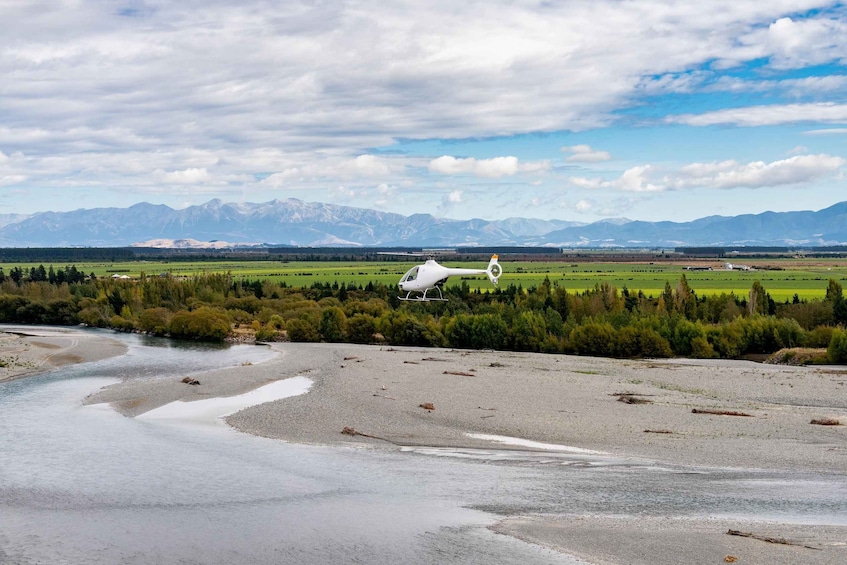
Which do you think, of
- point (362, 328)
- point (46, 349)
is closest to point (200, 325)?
point (362, 328)

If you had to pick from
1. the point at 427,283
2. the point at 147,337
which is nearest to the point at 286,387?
the point at 427,283

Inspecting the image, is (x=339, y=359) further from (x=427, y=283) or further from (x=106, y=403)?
(x=106, y=403)

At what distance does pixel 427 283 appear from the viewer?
1731 inches

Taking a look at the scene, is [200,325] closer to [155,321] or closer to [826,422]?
[155,321]

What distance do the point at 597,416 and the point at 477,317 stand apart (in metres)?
33.4

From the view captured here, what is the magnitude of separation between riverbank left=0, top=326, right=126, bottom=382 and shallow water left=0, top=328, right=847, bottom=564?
2128 cm

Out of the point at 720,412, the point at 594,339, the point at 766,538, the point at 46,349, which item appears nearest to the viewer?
the point at 766,538

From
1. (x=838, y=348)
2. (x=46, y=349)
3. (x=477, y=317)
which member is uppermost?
(x=477, y=317)

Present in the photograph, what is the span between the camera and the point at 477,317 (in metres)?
66.6

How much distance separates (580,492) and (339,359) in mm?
34497

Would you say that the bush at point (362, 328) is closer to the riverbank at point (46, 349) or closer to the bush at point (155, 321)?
the riverbank at point (46, 349)

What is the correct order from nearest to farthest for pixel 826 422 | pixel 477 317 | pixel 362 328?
pixel 826 422 < pixel 477 317 < pixel 362 328

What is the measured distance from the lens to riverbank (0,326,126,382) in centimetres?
5029

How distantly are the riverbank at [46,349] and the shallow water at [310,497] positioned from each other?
21.3 metres
